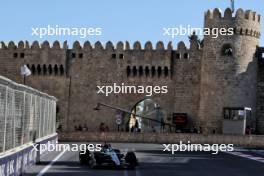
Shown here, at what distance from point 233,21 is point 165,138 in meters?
8.97

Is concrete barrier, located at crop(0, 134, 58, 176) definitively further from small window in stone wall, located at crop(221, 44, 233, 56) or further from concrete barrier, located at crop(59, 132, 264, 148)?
small window in stone wall, located at crop(221, 44, 233, 56)

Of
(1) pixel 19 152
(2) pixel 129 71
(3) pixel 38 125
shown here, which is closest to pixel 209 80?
(2) pixel 129 71

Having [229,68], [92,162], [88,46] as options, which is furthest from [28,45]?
[92,162]

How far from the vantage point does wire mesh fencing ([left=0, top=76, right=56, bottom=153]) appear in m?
14.3

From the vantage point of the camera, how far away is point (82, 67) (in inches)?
1964

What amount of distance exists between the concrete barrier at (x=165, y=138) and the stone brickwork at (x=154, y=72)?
3226mm

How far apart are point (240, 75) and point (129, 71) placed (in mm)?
7884

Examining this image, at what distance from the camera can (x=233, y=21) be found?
46.2m

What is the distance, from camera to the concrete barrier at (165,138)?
42844 mm

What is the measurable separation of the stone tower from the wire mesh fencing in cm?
2329

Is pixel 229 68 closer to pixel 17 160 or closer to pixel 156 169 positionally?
pixel 156 169

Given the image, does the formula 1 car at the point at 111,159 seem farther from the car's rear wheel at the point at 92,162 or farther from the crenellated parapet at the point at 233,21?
the crenellated parapet at the point at 233,21

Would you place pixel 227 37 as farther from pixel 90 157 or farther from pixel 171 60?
pixel 90 157

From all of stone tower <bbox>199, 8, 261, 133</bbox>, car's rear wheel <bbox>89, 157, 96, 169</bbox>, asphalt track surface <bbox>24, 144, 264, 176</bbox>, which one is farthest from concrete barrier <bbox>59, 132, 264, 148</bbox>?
car's rear wheel <bbox>89, 157, 96, 169</bbox>
